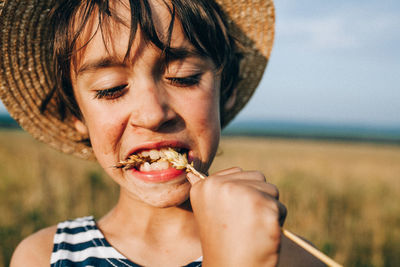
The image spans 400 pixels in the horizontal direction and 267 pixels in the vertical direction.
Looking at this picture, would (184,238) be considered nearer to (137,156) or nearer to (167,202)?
(167,202)

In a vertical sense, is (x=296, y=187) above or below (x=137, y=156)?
below

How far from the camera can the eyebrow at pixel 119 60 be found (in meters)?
1.73

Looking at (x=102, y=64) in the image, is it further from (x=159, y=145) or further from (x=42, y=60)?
(x=42, y=60)

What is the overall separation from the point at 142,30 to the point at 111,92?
0.35 metres

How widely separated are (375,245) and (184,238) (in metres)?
4.50

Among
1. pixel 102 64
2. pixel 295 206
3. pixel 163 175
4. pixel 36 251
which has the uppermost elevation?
pixel 102 64

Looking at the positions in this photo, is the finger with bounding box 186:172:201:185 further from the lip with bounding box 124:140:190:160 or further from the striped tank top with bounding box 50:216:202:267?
Answer: the striped tank top with bounding box 50:216:202:267

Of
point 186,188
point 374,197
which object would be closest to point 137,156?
point 186,188

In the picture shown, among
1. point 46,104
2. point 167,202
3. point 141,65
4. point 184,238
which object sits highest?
point 141,65

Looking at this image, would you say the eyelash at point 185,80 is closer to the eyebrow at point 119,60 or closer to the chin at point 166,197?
the eyebrow at point 119,60

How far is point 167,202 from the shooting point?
179 centimetres

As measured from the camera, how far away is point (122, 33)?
1729 mm

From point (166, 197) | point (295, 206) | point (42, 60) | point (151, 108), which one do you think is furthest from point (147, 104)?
point (295, 206)

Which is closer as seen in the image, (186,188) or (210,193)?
(210,193)
